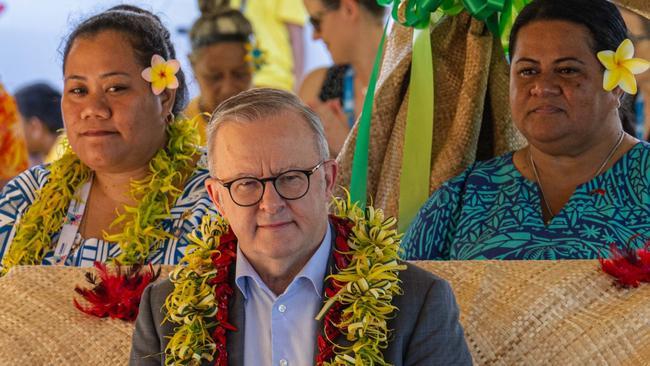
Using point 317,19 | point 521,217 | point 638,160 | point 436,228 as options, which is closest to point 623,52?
point 638,160

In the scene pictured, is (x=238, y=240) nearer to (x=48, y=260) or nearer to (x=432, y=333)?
(x=432, y=333)

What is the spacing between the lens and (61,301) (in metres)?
2.76

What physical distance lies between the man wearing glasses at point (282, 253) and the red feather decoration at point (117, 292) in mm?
248

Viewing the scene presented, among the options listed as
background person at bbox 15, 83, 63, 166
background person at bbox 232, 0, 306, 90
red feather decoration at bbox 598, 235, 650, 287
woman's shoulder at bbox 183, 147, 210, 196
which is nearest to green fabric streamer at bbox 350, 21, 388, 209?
woman's shoulder at bbox 183, 147, 210, 196

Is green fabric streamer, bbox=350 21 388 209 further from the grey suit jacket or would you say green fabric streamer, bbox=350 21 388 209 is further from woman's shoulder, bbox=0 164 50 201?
the grey suit jacket

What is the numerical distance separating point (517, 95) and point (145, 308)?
1361mm

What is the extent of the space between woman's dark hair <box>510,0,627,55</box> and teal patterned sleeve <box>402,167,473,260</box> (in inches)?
21.7

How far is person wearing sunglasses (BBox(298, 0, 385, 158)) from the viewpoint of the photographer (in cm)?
497

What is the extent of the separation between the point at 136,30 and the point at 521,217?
1251 mm

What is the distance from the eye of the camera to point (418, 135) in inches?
148

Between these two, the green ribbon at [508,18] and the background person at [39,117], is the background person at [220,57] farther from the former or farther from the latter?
the green ribbon at [508,18]

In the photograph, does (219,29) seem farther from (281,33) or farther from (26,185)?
(26,185)

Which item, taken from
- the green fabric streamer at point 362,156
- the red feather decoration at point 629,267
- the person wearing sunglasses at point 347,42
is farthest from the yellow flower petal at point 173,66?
the red feather decoration at point 629,267

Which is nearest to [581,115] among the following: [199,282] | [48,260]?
[199,282]
